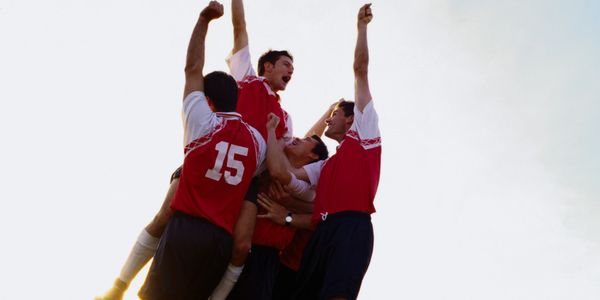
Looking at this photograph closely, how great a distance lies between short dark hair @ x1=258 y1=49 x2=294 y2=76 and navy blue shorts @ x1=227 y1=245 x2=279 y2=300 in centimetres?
296

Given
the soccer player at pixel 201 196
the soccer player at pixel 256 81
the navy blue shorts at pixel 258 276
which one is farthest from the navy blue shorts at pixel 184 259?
the soccer player at pixel 256 81

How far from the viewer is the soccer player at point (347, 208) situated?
846 centimetres

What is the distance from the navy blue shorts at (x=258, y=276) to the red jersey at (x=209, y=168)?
117cm

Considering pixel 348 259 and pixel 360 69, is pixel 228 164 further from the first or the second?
pixel 360 69

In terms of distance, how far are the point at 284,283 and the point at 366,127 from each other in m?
2.39

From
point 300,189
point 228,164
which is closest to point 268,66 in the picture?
point 300,189

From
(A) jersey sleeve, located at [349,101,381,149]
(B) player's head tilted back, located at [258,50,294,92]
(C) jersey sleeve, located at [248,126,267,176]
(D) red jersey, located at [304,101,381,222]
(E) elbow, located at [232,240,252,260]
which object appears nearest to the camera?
(E) elbow, located at [232,240,252,260]

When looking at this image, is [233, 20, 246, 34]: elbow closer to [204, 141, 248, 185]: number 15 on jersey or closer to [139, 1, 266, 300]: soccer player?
[139, 1, 266, 300]: soccer player

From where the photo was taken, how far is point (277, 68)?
10484 millimetres

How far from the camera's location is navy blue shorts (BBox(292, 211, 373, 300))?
8.34m

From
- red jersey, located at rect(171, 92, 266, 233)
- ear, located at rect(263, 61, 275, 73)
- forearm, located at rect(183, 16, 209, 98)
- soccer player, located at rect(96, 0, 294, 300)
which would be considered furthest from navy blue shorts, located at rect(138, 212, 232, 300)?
ear, located at rect(263, 61, 275, 73)

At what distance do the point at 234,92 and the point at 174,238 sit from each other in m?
1.87

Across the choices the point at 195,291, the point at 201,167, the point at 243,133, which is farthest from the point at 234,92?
the point at 195,291

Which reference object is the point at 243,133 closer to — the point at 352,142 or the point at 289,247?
the point at 352,142
